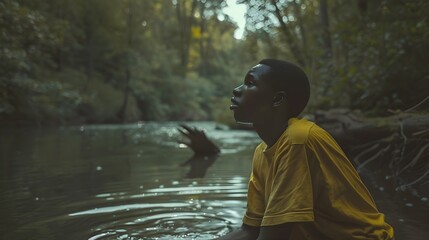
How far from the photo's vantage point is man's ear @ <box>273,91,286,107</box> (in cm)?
185

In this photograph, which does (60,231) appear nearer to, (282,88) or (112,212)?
(112,212)

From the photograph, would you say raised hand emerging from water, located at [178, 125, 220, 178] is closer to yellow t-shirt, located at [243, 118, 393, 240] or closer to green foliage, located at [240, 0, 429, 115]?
green foliage, located at [240, 0, 429, 115]

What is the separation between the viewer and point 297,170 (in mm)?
1654

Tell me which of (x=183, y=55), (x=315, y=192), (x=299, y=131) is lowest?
(x=315, y=192)

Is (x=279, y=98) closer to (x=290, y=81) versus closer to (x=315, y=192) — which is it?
(x=290, y=81)

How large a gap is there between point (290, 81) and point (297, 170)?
40 cm

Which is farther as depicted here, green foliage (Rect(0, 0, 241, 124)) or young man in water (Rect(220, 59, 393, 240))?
green foliage (Rect(0, 0, 241, 124))

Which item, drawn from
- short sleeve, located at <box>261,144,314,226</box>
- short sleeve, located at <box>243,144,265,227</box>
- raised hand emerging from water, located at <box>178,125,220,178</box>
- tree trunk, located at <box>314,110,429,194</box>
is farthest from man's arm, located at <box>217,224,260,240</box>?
raised hand emerging from water, located at <box>178,125,220,178</box>

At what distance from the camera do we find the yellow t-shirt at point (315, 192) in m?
1.65

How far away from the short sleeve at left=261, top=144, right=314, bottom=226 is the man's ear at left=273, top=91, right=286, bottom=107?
0.25 meters

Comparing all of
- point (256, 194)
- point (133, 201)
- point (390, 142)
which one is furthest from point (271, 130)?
point (390, 142)

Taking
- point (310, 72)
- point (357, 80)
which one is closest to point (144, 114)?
point (310, 72)

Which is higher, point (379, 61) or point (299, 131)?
point (379, 61)

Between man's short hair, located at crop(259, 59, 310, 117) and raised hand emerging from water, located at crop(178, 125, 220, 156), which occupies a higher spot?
man's short hair, located at crop(259, 59, 310, 117)
